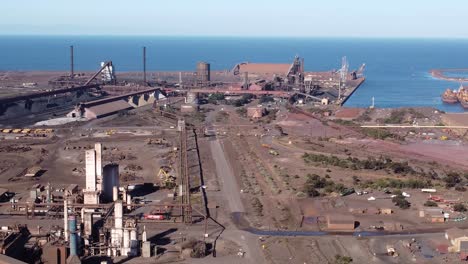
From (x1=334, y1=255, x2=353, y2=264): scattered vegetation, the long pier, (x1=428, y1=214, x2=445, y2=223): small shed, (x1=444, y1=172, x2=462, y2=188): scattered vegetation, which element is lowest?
(x1=334, y1=255, x2=353, y2=264): scattered vegetation

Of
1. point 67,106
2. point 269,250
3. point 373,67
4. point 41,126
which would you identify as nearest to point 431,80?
point 373,67

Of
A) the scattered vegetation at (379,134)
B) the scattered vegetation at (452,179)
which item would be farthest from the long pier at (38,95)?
the scattered vegetation at (452,179)

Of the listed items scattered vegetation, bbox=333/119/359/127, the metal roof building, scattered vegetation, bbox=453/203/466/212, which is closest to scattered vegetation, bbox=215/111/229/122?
the metal roof building

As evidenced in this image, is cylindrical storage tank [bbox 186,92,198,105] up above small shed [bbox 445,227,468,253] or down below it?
above

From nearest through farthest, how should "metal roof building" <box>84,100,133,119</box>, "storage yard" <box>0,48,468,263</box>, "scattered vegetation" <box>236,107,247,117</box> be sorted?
"storage yard" <box>0,48,468,263</box> → "metal roof building" <box>84,100,133,119</box> → "scattered vegetation" <box>236,107,247,117</box>

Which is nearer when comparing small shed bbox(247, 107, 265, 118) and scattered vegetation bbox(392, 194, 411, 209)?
scattered vegetation bbox(392, 194, 411, 209)

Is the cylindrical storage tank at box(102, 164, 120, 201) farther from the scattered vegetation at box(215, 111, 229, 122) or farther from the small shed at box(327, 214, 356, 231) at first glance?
the scattered vegetation at box(215, 111, 229, 122)

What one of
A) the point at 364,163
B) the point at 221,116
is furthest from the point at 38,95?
the point at 364,163

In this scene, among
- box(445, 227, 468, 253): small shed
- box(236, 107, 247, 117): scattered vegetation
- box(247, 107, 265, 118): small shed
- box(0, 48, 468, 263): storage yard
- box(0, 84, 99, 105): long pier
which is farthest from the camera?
box(236, 107, 247, 117): scattered vegetation
